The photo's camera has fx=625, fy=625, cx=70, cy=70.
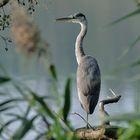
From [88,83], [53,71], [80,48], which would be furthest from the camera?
[80,48]

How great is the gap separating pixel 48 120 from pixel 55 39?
4115cm

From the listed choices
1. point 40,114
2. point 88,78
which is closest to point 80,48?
point 88,78

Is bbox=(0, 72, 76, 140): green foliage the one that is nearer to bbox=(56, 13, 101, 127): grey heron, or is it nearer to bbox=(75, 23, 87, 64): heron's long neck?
bbox=(56, 13, 101, 127): grey heron

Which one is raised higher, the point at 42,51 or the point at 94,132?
the point at 42,51

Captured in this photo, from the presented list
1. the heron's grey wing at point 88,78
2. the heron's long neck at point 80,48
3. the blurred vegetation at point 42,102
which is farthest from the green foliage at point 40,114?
the heron's long neck at point 80,48

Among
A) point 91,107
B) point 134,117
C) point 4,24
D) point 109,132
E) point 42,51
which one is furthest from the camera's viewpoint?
point 91,107

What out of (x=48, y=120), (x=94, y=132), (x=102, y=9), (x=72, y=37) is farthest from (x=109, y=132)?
(x=102, y=9)

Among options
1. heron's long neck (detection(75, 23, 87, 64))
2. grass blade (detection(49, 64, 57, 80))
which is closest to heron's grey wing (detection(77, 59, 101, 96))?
heron's long neck (detection(75, 23, 87, 64))

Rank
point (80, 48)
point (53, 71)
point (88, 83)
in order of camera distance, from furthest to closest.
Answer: point (80, 48) → point (88, 83) → point (53, 71)

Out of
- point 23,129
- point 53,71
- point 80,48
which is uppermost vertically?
point 53,71

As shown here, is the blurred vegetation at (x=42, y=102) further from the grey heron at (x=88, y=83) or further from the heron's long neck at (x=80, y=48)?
the heron's long neck at (x=80, y=48)

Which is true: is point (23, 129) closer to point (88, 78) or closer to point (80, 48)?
point (88, 78)

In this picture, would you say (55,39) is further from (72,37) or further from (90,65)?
(90,65)

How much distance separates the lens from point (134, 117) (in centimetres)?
155
